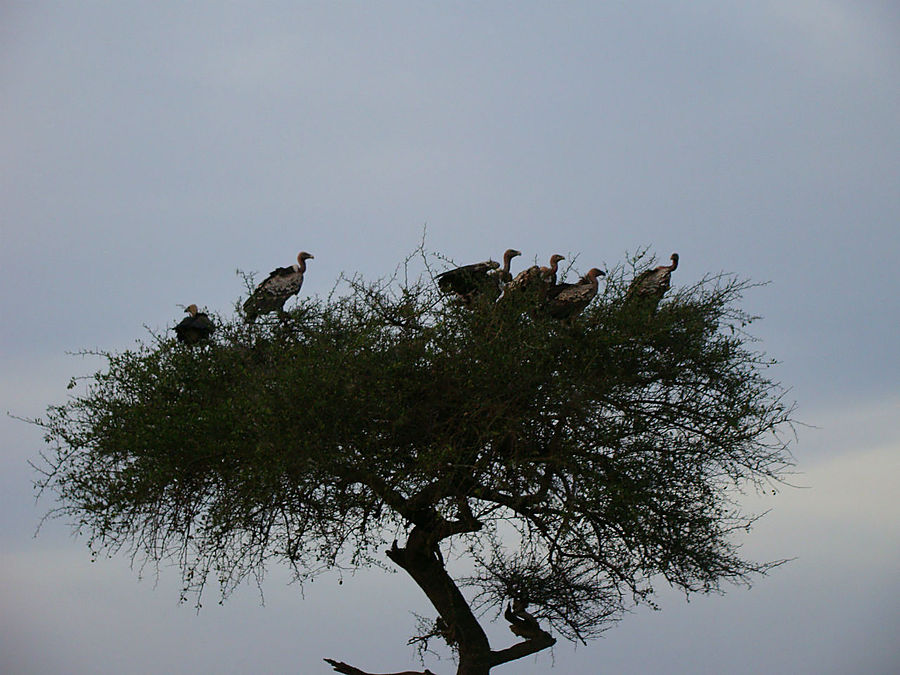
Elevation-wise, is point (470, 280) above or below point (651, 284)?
above

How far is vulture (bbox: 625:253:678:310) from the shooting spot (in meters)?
16.7

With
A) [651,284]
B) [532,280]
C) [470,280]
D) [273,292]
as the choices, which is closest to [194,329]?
[273,292]

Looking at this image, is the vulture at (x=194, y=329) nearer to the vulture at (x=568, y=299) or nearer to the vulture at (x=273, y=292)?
the vulture at (x=273, y=292)

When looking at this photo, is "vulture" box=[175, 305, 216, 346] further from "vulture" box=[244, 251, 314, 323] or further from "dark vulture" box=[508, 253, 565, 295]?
"dark vulture" box=[508, 253, 565, 295]

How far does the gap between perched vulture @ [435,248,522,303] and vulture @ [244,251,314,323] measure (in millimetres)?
2457

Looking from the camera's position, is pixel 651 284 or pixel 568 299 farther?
pixel 651 284

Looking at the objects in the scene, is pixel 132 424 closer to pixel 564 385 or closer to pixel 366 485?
pixel 366 485

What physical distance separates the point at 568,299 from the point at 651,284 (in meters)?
1.47

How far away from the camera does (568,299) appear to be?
1642 cm

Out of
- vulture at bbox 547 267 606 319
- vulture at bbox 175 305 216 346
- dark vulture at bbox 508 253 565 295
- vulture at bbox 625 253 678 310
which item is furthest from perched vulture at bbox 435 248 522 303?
vulture at bbox 175 305 216 346

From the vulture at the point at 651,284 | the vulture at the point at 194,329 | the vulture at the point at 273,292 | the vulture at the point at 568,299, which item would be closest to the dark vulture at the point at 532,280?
the vulture at the point at 568,299

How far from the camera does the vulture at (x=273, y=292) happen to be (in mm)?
16969

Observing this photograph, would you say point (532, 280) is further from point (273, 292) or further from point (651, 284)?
point (273, 292)

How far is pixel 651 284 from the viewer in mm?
16922
